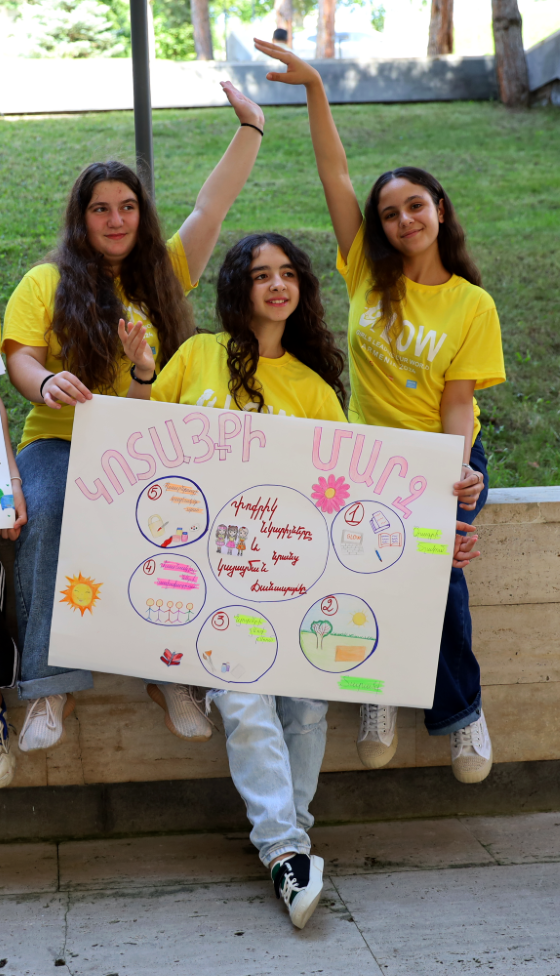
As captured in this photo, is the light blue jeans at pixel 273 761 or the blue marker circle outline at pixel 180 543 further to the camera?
the blue marker circle outline at pixel 180 543

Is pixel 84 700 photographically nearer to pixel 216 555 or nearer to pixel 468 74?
pixel 216 555

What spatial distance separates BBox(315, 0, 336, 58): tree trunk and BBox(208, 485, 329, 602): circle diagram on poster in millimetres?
18420

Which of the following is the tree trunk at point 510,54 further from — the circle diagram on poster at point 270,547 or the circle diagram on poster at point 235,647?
the circle diagram on poster at point 235,647

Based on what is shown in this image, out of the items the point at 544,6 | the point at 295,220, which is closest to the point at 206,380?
the point at 295,220

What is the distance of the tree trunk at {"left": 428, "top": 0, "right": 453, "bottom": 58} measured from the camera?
14719mm

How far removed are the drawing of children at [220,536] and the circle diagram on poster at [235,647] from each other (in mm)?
178

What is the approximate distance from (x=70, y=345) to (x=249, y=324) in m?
0.54

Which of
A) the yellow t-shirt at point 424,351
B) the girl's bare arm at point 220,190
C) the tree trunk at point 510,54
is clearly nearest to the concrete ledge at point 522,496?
the yellow t-shirt at point 424,351

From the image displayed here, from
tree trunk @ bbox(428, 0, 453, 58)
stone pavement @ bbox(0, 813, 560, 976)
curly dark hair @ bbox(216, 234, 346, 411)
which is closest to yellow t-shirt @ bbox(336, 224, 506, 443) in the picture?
curly dark hair @ bbox(216, 234, 346, 411)

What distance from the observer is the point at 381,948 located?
2.25 m

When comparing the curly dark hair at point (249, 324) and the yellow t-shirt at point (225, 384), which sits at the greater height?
the curly dark hair at point (249, 324)

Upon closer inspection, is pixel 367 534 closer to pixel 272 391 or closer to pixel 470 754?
pixel 272 391

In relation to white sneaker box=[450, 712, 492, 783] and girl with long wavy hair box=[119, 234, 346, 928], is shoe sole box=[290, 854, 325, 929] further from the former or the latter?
white sneaker box=[450, 712, 492, 783]

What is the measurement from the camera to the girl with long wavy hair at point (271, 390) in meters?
2.28
